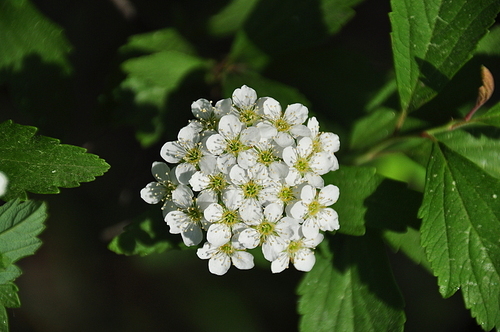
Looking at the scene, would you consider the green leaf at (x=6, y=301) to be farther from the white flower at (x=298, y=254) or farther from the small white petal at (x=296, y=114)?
the small white petal at (x=296, y=114)

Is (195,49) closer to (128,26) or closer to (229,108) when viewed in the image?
(128,26)

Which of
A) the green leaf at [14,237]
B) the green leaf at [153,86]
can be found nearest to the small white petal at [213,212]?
the green leaf at [14,237]

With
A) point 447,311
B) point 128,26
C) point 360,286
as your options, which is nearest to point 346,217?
point 360,286

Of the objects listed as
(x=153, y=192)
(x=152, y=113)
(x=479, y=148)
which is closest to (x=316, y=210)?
(x=153, y=192)

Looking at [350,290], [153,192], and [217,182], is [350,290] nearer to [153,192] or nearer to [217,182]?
[217,182]

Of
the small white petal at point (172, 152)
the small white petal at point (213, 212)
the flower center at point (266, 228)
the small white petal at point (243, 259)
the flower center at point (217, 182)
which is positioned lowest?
the small white petal at point (243, 259)

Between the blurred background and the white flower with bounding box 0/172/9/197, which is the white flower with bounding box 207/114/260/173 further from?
the white flower with bounding box 0/172/9/197
